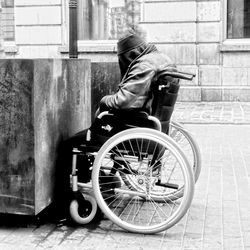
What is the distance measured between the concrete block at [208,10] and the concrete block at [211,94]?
5.46 ft

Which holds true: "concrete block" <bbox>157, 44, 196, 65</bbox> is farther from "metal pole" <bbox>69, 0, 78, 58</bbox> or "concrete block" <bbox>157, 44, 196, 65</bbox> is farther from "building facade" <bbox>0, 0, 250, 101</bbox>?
"metal pole" <bbox>69, 0, 78, 58</bbox>

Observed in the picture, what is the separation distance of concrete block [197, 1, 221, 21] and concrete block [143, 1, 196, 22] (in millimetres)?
143

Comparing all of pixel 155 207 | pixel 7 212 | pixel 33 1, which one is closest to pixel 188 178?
pixel 155 207

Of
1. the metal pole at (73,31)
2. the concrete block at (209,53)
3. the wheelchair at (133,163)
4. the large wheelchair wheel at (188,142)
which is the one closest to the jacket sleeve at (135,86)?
the wheelchair at (133,163)

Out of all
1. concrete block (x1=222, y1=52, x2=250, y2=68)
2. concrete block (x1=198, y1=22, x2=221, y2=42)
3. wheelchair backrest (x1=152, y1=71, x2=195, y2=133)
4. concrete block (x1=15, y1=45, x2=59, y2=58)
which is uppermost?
concrete block (x1=198, y1=22, x2=221, y2=42)

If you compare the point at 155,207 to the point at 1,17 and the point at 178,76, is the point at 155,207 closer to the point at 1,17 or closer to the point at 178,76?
the point at 178,76

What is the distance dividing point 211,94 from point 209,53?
0.99 meters

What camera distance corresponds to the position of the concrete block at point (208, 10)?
13.9 meters

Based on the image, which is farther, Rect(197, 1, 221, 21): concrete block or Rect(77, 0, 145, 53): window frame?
Rect(77, 0, 145, 53): window frame

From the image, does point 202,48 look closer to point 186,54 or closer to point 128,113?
point 186,54

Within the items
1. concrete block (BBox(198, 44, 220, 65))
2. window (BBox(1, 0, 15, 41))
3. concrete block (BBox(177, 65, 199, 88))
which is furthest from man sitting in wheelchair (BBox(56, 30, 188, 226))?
window (BBox(1, 0, 15, 41))

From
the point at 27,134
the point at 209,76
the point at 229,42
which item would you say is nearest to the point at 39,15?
the point at 209,76

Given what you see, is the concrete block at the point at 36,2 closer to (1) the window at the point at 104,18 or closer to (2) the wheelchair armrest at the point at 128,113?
(1) the window at the point at 104,18

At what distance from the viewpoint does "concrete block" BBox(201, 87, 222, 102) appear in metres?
13.9
